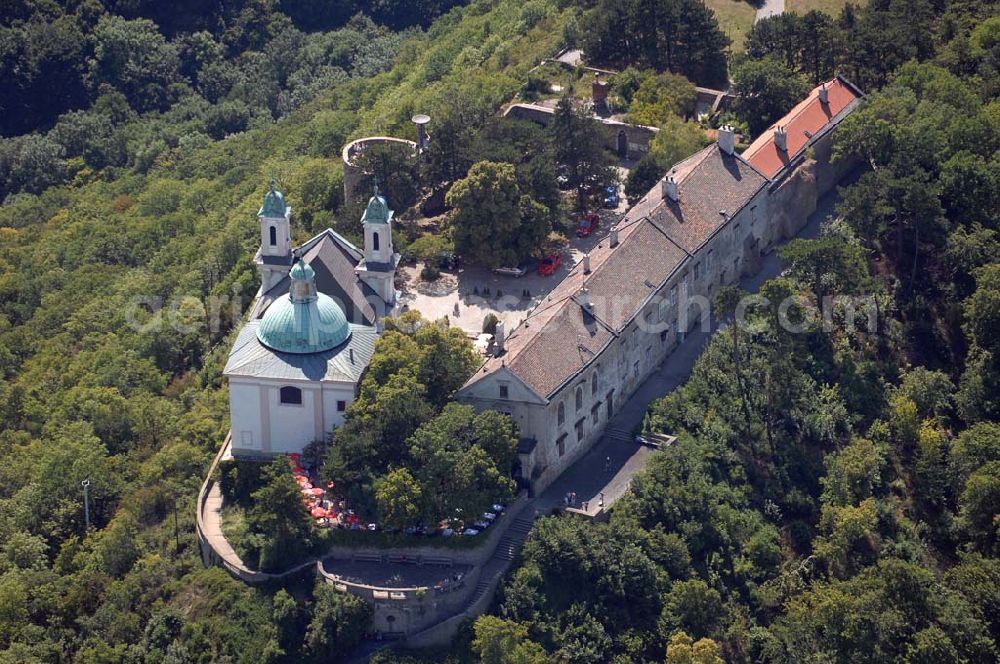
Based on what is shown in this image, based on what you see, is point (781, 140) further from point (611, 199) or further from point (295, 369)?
point (295, 369)

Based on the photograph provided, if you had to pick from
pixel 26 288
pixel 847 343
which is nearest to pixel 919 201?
pixel 847 343

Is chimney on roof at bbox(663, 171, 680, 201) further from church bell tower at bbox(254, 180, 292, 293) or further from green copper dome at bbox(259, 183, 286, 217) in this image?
green copper dome at bbox(259, 183, 286, 217)

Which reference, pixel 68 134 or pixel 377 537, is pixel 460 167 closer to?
pixel 377 537

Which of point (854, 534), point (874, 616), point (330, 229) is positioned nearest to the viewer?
point (874, 616)

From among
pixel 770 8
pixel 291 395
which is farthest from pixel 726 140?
pixel 770 8

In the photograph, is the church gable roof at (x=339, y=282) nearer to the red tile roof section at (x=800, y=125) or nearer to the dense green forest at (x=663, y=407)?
the dense green forest at (x=663, y=407)

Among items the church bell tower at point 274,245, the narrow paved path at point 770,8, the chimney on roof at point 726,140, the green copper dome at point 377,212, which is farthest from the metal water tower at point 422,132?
the narrow paved path at point 770,8
